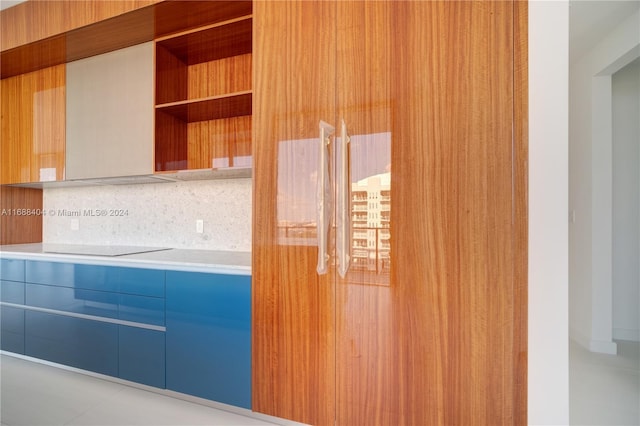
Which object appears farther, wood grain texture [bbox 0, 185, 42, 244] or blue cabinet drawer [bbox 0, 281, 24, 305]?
wood grain texture [bbox 0, 185, 42, 244]

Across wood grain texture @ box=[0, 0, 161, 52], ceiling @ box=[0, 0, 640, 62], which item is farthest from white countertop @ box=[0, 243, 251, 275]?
ceiling @ box=[0, 0, 640, 62]

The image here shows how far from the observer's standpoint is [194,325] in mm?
1646

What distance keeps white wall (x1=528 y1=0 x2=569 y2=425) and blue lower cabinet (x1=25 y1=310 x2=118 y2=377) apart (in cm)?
221

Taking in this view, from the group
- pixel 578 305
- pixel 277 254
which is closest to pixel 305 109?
pixel 277 254

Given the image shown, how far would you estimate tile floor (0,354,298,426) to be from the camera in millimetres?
1590

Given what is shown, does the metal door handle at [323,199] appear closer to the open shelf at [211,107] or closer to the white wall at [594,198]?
the open shelf at [211,107]

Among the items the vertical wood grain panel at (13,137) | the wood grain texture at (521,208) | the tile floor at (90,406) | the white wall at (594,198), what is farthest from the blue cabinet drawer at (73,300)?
the white wall at (594,198)

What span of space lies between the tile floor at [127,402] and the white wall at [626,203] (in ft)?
2.92

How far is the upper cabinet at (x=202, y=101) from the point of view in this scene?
1.95 m

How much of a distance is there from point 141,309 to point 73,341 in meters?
0.65

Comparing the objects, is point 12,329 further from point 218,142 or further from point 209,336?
point 218,142

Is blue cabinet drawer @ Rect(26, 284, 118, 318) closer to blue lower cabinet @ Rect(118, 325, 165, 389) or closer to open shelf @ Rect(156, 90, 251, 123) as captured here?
blue lower cabinet @ Rect(118, 325, 165, 389)

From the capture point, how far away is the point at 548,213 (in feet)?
3.70

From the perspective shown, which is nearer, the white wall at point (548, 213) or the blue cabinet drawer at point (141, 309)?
the white wall at point (548, 213)
